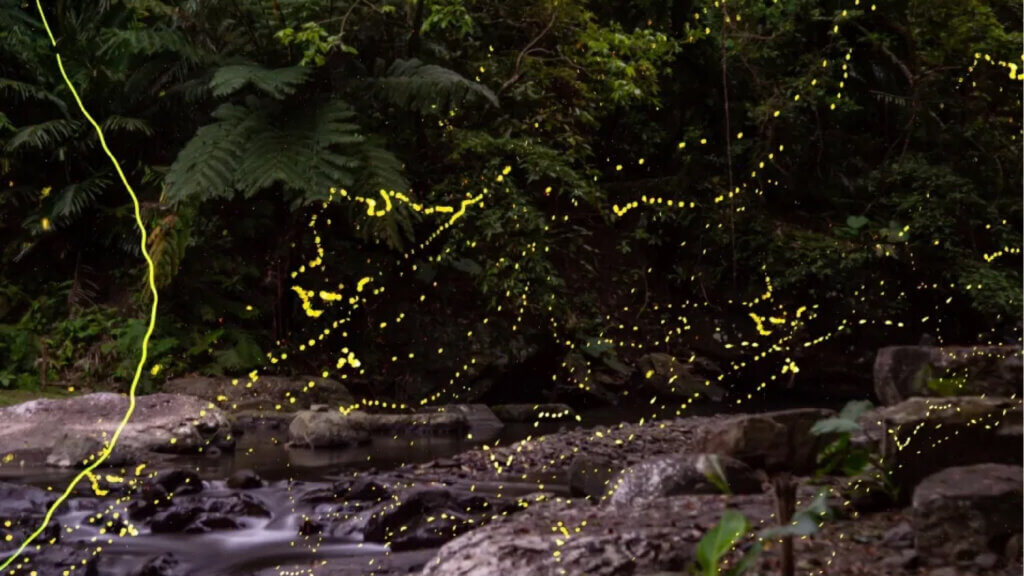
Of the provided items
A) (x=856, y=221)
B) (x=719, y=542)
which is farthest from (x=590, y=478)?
(x=856, y=221)

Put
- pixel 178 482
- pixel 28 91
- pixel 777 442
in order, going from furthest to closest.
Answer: pixel 28 91 < pixel 178 482 < pixel 777 442

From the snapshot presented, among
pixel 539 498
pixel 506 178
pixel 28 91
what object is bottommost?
pixel 539 498

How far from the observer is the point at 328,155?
766cm

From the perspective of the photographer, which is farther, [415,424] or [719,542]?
[415,424]

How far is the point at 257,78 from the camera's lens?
7465 mm

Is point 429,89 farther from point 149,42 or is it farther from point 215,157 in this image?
point 149,42

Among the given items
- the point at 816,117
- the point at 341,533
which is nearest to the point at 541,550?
the point at 341,533

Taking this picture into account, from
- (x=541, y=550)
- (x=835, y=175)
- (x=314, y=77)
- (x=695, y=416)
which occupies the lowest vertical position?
(x=695, y=416)

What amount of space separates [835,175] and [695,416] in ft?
11.9

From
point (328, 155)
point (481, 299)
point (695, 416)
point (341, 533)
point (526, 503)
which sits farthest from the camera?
point (481, 299)

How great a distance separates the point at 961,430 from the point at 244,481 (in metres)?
3.37

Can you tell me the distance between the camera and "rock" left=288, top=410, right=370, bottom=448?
6934 millimetres

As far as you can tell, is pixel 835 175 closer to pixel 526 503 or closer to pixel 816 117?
pixel 816 117

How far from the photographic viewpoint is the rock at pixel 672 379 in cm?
949
